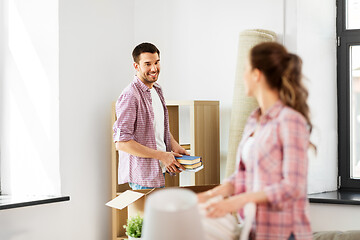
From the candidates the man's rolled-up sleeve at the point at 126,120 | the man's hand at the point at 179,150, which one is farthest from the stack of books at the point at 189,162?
the man's rolled-up sleeve at the point at 126,120

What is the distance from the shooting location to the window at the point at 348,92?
382cm

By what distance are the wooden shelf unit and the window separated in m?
0.86

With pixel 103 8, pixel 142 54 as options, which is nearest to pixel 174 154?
pixel 142 54

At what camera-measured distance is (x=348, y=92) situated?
3.82 meters

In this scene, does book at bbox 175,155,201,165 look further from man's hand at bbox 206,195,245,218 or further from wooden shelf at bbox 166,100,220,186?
man's hand at bbox 206,195,245,218

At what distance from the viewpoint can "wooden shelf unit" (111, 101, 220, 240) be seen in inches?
143

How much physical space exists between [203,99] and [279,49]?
2382mm

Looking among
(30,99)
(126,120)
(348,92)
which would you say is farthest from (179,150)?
(348,92)

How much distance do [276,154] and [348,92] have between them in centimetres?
248

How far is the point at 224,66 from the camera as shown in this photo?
3904mm

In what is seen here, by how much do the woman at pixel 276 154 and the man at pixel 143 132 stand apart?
1.42 metres

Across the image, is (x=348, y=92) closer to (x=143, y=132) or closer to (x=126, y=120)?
(x=143, y=132)

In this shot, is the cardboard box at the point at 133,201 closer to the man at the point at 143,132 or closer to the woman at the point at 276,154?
the man at the point at 143,132

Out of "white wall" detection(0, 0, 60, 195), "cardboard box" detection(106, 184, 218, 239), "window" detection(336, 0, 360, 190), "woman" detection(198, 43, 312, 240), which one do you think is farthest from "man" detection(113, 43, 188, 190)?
"woman" detection(198, 43, 312, 240)
